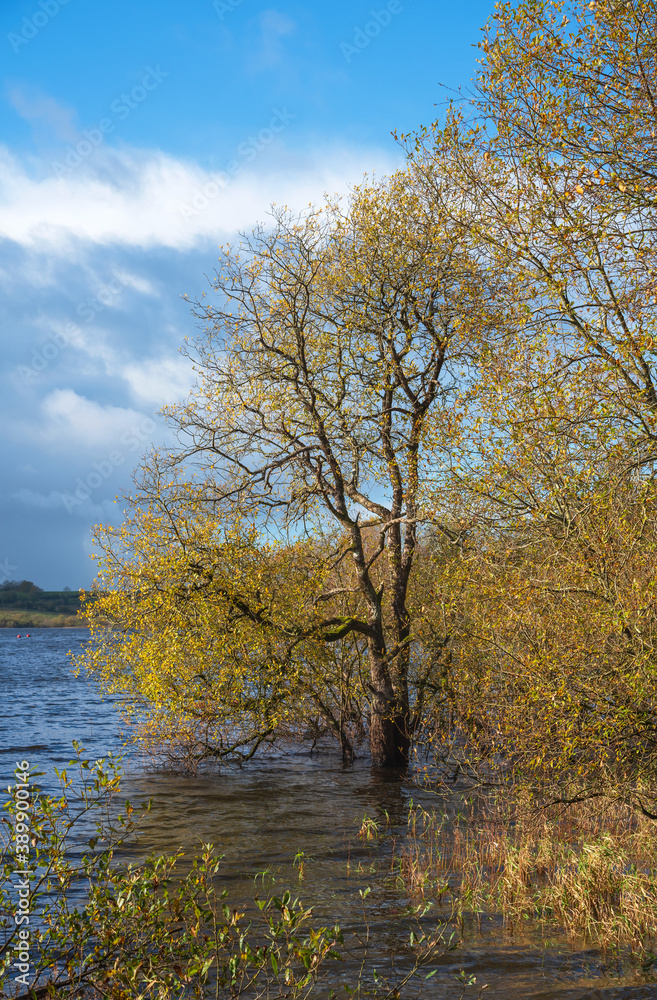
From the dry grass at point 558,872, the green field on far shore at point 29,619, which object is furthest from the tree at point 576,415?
the green field on far shore at point 29,619

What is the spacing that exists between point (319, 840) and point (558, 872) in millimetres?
5345

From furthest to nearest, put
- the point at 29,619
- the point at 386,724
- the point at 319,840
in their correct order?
the point at 29,619, the point at 386,724, the point at 319,840

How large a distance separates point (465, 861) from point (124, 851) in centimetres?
585

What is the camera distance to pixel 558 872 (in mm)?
9328

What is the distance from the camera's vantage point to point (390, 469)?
17688mm

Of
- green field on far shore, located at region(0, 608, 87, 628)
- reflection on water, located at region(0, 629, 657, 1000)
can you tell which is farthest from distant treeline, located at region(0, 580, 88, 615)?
reflection on water, located at region(0, 629, 657, 1000)

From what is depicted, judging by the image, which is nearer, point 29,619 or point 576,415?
point 576,415

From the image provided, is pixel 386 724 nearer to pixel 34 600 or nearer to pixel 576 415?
pixel 576 415

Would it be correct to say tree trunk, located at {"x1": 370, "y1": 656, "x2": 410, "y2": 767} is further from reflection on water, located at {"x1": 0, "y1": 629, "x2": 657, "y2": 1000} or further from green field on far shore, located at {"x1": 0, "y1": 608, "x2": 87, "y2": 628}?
green field on far shore, located at {"x1": 0, "y1": 608, "x2": 87, "y2": 628}

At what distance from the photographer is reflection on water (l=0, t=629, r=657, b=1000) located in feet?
25.8

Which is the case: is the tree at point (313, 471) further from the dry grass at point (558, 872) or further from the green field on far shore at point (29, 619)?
the green field on far shore at point (29, 619)

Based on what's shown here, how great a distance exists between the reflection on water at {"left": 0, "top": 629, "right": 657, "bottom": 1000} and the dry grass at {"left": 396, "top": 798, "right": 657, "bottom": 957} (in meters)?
0.37

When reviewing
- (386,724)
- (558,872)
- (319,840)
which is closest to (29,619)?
(386,724)

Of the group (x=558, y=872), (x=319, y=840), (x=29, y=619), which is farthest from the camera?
(x=29, y=619)
